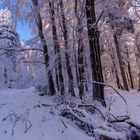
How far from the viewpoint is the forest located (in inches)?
308

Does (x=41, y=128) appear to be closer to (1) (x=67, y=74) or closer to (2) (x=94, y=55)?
(2) (x=94, y=55)

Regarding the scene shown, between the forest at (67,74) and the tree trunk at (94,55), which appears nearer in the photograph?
the forest at (67,74)

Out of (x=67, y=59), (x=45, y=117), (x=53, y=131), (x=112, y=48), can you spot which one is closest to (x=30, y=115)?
(x=45, y=117)

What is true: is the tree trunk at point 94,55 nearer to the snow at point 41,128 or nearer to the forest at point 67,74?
the forest at point 67,74

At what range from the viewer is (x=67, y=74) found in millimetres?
18531

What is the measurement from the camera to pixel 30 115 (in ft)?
32.4

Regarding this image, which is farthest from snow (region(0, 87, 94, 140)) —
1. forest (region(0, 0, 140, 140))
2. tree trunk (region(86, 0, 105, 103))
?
tree trunk (region(86, 0, 105, 103))

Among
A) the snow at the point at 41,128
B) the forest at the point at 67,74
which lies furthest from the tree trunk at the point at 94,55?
the snow at the point at 41,128

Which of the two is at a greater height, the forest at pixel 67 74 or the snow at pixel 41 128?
the forest at pixel 67 74

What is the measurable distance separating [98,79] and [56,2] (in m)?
6.88

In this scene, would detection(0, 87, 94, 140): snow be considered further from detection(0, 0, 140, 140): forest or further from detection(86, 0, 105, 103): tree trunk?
detection(86, 0, 105, 103): tree trunk

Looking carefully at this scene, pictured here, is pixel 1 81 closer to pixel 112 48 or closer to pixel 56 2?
pixel 112 48

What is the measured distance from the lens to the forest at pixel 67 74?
7828mm

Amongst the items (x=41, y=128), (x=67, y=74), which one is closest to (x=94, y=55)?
(x=41, y=128)
